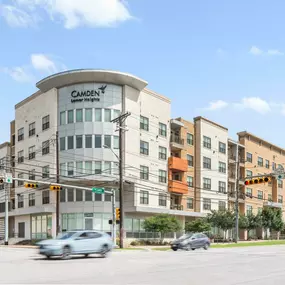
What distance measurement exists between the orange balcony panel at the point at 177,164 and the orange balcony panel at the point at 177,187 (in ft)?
5.85

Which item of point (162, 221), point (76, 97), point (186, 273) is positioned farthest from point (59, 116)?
point (186, 273)

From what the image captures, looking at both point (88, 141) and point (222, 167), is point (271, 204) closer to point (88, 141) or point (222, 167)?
point (222, 167)

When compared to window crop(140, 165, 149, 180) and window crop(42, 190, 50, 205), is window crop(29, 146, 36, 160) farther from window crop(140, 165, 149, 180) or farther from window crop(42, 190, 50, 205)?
window crop(140, 165, 149, 180)

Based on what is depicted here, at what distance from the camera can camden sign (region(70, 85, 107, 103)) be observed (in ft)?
178

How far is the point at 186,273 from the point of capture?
17.3 metres

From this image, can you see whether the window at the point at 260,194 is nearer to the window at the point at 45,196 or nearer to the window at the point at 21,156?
the window at the point at 45,196

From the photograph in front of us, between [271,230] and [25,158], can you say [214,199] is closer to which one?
[271,230]

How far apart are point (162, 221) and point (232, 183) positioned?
2757 cm

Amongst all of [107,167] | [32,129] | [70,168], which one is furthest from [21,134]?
[107,167]

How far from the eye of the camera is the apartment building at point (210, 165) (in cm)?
6769

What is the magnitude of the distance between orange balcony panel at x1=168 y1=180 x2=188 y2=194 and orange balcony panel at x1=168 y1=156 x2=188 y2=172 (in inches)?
70.2

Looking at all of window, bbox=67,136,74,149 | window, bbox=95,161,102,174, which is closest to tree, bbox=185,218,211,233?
window, bbox=95,161,102,174

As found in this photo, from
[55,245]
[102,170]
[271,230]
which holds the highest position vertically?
[102,170]

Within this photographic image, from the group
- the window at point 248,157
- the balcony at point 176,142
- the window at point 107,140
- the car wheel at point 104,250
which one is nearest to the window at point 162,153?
the balcony at point 176,142
